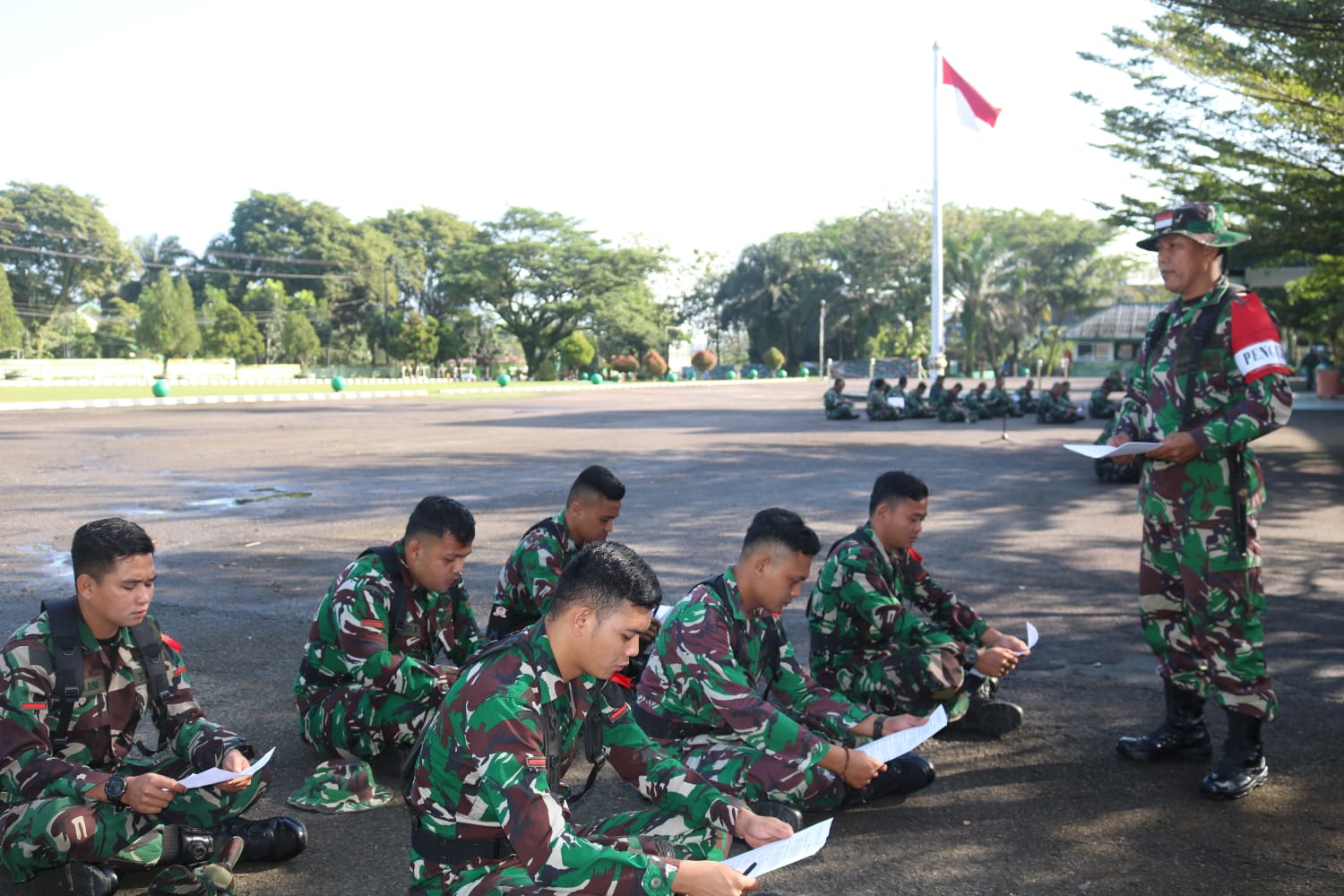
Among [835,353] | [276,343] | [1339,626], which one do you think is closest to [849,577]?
[1339,626]

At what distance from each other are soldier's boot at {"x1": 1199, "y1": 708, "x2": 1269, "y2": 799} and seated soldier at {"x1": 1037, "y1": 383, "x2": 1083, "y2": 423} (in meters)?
21.7

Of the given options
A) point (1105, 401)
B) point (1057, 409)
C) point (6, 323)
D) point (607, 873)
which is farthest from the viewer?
point (6, 323)

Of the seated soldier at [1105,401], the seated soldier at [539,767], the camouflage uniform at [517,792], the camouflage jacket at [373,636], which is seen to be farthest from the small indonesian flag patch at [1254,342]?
the seated soldier at [1105,401]

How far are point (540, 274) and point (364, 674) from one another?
65.5 meters

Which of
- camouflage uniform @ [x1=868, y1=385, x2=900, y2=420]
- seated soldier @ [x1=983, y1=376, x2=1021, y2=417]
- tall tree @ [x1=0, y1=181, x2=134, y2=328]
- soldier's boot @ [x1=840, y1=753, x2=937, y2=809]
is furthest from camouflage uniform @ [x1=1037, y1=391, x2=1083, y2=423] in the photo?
tall tree @ [x1=0, y1=181, x2=134, y2=328]

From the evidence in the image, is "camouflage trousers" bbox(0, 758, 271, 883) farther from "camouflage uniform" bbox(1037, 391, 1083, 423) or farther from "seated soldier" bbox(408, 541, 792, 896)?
"camouflage uniform" bbox(1037, 391, 1083, 423)

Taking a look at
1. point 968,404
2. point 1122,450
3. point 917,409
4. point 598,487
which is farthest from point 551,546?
point 917,409

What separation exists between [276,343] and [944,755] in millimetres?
72647

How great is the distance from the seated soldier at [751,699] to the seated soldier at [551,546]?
1.30 metres

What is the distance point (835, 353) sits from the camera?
84.2 meters

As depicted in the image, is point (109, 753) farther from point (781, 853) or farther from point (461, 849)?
point (781, 853)

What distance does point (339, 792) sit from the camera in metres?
4.19

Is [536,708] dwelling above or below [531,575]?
above

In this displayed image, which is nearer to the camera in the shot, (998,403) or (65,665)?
(65,665)
